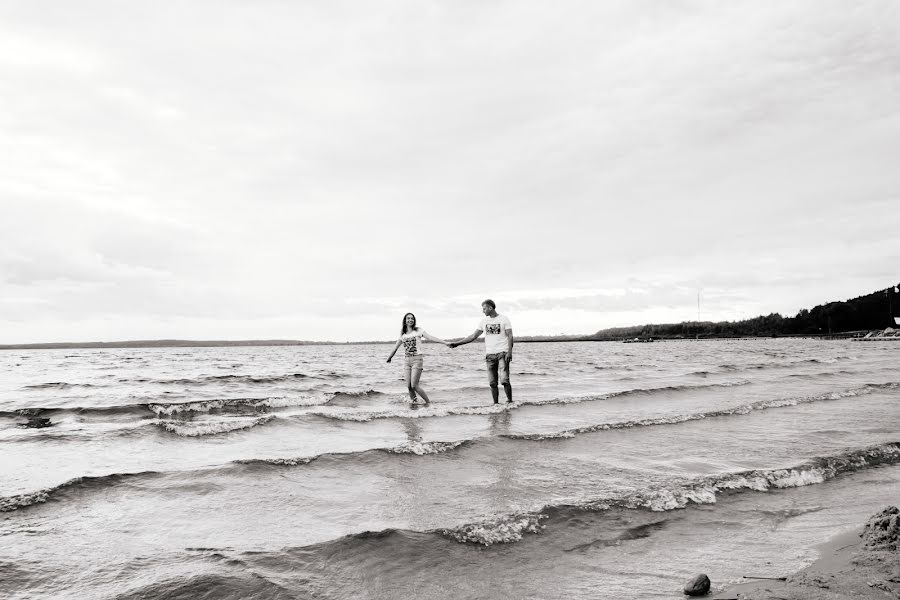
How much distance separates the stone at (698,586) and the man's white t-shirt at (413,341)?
1110 centimetres

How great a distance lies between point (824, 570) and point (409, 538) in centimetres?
313

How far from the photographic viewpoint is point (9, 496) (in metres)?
6.12

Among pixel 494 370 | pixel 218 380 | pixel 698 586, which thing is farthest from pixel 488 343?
pixel 218 380

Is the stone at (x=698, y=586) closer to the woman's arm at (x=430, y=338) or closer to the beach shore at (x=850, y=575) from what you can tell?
the beach shore at (x=850, y=575)

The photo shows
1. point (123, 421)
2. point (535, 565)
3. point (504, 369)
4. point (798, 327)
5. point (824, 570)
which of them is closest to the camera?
point (824, 570)

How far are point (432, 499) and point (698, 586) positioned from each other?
314 cm

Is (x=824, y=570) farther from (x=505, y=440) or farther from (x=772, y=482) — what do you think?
(x=505, y=440)

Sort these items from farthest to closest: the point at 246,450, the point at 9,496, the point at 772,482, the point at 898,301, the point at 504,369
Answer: the point at 898,301 < the point at 504,369 < the point at 246,450 < the point at 772,482 < the point at 9,496

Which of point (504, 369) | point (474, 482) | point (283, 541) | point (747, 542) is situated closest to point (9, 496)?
point (283, 541)

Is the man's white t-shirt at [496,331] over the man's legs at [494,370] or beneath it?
over

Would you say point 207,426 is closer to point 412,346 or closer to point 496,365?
point 412,346

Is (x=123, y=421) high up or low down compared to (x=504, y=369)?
down

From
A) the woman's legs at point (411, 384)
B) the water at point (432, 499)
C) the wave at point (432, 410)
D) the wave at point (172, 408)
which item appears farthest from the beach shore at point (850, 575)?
the wave at point (172, 408)

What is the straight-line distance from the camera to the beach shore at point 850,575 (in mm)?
3295
